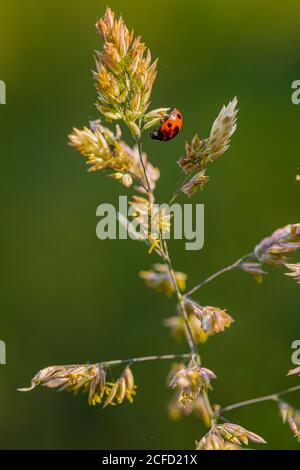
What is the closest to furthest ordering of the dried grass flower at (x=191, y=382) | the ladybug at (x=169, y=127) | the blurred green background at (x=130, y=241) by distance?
1. the dried grass flower at (x=191, y=382)
2. the ladybug at (x=169, y=127)
3. the blurred green background at (x=130, y=241)

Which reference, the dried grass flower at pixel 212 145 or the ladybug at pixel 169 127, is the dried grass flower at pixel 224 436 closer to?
the dried grass flower at pixel 212 145

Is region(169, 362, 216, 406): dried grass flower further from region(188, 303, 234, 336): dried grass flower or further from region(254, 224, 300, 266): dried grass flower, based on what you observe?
region(254, 224, 300, 266): dried grass flower

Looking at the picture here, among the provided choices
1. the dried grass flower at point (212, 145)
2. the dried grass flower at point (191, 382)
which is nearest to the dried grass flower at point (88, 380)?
the dried grass flower at point (191, 382)

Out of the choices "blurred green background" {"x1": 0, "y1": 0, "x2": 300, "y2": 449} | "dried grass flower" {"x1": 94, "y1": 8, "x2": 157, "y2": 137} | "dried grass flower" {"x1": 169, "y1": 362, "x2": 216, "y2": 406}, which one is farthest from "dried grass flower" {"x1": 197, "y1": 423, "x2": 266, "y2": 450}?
"blurred green background" {"x1": 0, "y1": 0, "x2": 300, "y2": 449}

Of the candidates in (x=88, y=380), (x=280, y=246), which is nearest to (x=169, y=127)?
(x=280, y=246)

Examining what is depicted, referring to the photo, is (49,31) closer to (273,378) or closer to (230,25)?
(230,25)
